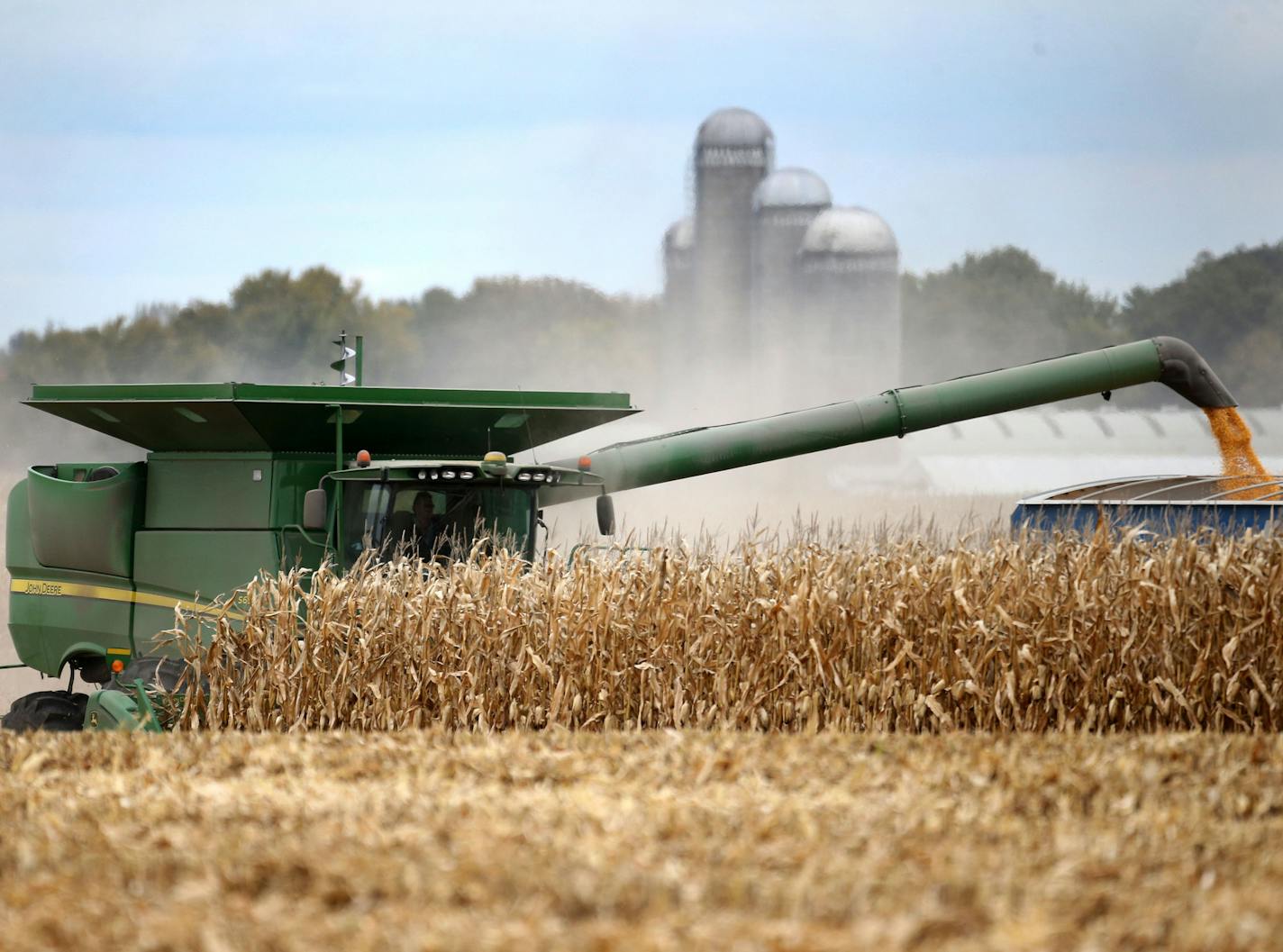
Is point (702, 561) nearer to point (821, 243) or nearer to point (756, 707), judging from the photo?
point (756, 707)

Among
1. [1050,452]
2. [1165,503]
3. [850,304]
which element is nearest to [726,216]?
[850,304]

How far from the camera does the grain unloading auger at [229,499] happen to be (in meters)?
8.41

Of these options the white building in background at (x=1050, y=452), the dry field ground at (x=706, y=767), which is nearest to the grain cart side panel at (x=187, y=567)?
the dry field ground at (x=706, y=767)

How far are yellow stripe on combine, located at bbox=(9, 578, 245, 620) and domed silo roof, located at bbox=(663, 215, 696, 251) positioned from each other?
2240 cm

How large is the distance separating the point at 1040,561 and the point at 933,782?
124 inches

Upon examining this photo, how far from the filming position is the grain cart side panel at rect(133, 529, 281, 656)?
899cm

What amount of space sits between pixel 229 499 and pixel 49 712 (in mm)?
1740

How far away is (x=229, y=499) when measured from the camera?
9.16 m

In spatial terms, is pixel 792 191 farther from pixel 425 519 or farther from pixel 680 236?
pixel 425 519

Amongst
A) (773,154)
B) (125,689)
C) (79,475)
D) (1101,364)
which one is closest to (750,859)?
(125,689)

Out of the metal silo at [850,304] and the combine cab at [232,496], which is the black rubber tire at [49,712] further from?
the metal silo at [850,304]

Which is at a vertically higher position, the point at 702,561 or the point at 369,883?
the point at 702,561

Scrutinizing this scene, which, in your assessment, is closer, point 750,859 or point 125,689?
point 750,859

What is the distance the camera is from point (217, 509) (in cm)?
918
